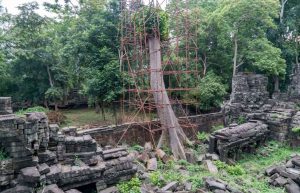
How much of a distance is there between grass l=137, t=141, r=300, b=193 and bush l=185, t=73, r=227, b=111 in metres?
4.75

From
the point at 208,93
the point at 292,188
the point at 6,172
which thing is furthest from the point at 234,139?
the point at 6,172

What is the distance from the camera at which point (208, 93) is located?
17.2 m

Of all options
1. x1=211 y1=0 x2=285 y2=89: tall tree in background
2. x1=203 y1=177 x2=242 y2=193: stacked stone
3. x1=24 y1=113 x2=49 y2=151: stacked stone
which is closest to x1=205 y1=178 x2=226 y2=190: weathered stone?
x1=203 y1=177 x2=242 y2=193: stacked stone

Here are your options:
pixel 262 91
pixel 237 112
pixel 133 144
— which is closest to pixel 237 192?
pixel 133 144

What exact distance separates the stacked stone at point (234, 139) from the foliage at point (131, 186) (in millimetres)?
4853

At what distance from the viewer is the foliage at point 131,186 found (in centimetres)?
811

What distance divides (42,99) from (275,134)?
1624 cm

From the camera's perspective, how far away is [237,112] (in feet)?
51.3

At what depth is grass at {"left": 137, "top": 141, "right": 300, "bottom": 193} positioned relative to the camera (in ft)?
28.5

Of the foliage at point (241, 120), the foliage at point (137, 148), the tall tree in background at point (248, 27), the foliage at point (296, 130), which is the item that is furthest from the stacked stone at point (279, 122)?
the foliage at point (137, 148)

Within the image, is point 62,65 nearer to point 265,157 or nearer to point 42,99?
point 42,99

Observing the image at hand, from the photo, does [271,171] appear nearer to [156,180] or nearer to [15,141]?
[156,180]

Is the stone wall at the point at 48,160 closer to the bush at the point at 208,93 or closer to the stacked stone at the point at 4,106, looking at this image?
the stacked stone at the point at 4,106

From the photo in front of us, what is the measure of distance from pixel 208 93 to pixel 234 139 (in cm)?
548
